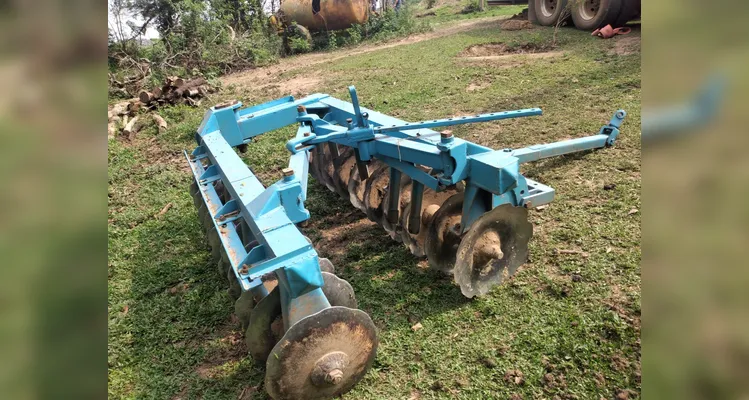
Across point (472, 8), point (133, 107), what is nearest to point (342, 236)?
point (133, 107)

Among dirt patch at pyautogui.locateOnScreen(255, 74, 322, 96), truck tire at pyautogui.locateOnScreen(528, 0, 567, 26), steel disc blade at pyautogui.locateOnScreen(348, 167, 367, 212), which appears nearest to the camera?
steel disc blade at pyautogui.locateOnScreen(348, 167, 367, 212)

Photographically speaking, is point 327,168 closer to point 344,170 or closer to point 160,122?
point 344,170

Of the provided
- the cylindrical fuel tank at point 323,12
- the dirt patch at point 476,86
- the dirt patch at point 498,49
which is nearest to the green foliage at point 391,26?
the cylindrical fuel tank at point 323,12

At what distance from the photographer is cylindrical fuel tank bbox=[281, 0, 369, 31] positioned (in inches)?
645

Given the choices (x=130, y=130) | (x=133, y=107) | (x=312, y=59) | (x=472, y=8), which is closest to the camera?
(x=130, y=130)

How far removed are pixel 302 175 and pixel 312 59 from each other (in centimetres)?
1162

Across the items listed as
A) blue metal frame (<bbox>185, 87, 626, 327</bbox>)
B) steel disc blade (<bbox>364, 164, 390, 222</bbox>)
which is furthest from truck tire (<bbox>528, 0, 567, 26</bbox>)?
steel disc blade (<bbox>364, 164, 390, 222</bbox>)

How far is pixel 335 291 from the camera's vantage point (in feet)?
9.07

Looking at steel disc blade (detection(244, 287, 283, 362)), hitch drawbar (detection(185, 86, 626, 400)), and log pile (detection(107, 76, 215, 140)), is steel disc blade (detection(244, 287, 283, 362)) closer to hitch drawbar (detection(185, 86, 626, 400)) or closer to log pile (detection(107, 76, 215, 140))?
hitch drawbar (detection(185, 86, 626, 400))

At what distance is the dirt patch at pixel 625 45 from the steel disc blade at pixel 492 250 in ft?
23.0

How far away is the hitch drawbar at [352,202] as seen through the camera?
2.47 m
